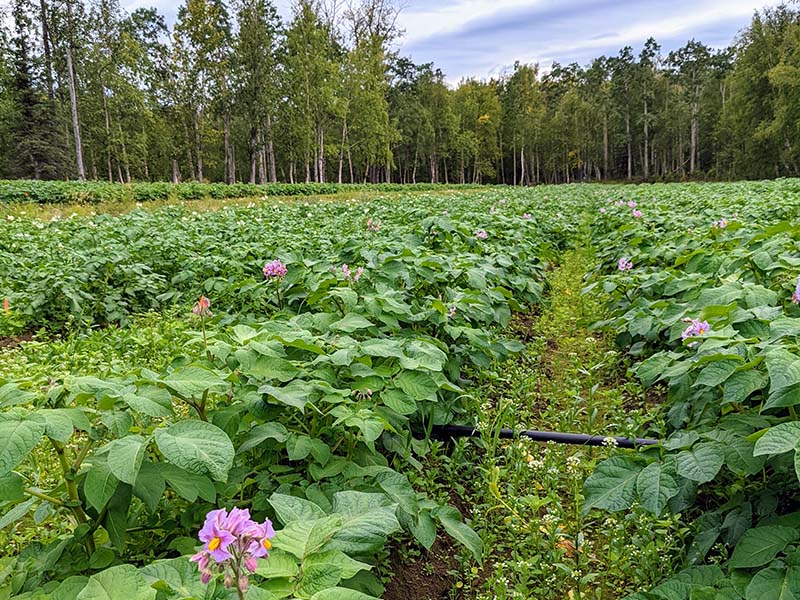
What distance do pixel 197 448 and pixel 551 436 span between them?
5.28 feet

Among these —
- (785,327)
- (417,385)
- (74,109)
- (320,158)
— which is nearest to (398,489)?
(417,385)

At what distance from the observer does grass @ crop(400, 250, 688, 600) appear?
1748mm

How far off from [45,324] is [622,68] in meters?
61.8

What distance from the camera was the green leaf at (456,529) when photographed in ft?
5.18

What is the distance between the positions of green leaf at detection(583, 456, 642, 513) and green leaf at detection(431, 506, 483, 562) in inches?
15.2

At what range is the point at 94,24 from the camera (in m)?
33.9

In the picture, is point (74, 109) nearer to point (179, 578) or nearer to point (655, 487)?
point (179, 578)

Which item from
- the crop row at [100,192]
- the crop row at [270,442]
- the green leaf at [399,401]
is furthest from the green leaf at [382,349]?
the crop row at [100,192]

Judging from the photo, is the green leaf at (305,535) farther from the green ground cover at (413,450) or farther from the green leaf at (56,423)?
the green leaf at (56,423)

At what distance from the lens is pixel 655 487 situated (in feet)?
4.43

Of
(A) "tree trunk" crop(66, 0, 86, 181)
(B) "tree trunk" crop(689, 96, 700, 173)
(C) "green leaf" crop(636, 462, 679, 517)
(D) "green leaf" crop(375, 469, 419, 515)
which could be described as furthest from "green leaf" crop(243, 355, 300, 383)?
(B) "tree trunk" crop(689, 96, 700, 173)

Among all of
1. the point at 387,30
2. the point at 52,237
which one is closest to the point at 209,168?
the point at 387,30

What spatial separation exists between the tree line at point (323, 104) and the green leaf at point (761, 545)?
3054 cm

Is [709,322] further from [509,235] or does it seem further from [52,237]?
[52,237]
